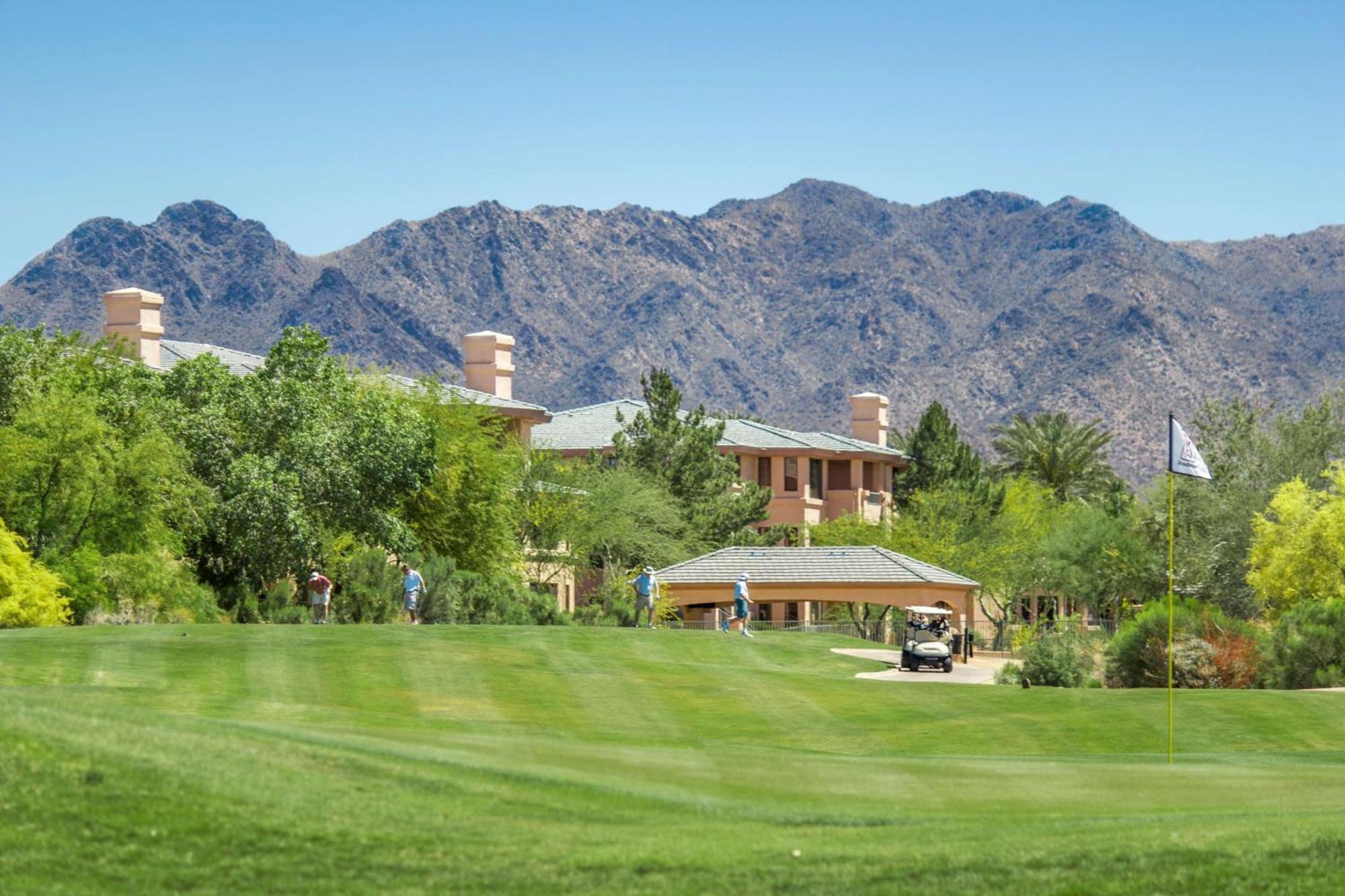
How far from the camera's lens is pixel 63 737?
1391cm

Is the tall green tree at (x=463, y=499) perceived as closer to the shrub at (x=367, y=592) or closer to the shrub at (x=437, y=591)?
the shrub at (x=437, y=591)

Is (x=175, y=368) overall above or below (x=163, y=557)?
above

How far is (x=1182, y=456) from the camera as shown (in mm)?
28109

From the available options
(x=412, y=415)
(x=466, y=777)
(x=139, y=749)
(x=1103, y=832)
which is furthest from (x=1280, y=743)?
(x=412, y=415)

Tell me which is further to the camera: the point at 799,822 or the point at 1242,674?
the point at 1242,674

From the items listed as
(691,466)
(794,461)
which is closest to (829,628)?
(691,466)

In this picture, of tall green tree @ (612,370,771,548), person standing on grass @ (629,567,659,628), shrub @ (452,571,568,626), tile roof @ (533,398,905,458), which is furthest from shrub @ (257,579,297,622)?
tile roof @ (533,398,905,458)

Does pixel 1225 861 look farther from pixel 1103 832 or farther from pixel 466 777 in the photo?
pixel 466 777

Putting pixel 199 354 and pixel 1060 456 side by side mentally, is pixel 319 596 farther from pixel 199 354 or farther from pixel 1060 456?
pixel 1060 456

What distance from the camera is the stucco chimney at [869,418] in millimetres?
106000

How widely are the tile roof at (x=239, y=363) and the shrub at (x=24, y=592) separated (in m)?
22.7

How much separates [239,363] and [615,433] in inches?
909

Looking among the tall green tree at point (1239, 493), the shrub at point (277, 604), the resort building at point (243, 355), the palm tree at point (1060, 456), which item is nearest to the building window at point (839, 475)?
the palm tree at point (1060, 456)

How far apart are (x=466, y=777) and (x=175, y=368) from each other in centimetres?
3884
